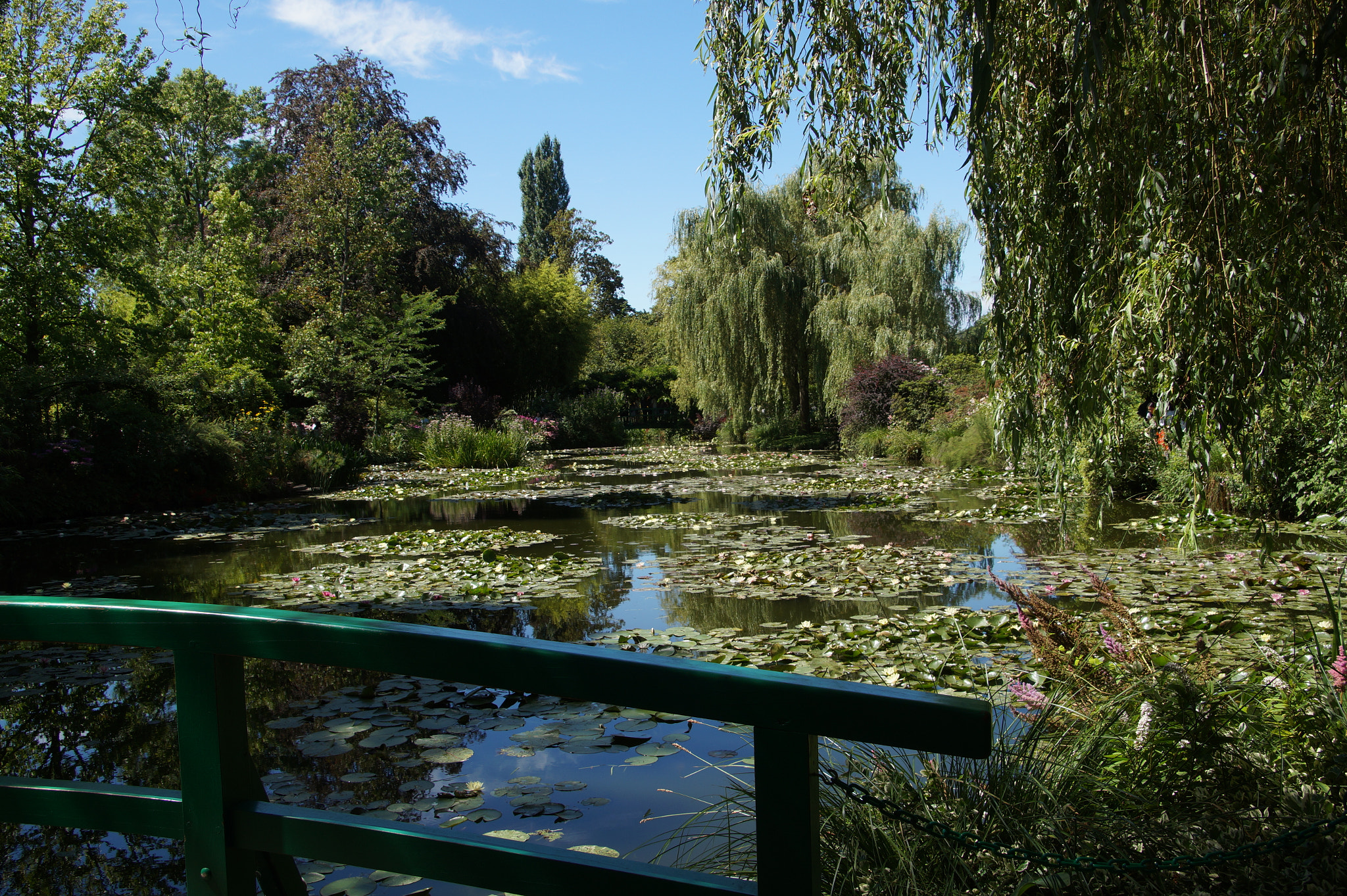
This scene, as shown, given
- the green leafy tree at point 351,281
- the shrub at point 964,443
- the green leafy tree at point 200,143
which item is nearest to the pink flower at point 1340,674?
the shrub at point 964,443

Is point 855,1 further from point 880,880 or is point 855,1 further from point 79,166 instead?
point 79,166

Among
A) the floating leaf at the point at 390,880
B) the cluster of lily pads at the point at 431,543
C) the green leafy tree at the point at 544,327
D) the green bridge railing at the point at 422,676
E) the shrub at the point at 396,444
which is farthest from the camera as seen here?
the green leafy tree at the point at 544,327

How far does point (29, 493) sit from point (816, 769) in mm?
12430

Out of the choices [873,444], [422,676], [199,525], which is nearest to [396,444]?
[199,525]

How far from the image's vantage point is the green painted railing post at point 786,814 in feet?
2.98

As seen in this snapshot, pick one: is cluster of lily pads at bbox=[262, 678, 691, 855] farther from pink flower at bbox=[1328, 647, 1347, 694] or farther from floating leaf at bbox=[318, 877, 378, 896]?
pink flower at bbox=[1328, 647, 1347, 694]

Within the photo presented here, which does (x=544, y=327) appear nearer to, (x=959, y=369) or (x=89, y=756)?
(x=959, y=369)

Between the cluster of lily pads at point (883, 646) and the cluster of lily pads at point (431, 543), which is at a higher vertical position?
the cluster of lily pads at point (431, 543)

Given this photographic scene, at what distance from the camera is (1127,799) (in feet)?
7.45

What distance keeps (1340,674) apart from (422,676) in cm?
265

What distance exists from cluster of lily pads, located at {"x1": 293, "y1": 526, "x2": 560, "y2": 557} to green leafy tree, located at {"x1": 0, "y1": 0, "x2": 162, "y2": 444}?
575cm

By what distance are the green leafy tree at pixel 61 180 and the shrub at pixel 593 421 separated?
14617 millimetres

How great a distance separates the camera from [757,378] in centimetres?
2058

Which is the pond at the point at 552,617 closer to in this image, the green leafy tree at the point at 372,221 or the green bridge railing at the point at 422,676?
the green bridge railing at the point at 422,676
